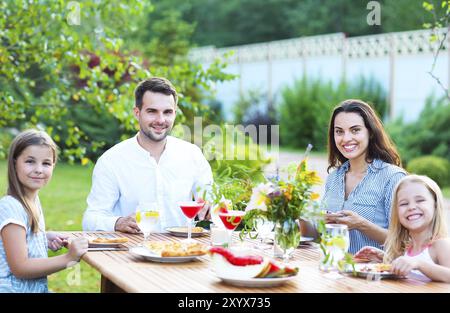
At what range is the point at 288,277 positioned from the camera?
2.82 meters

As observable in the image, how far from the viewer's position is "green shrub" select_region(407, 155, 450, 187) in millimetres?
13703

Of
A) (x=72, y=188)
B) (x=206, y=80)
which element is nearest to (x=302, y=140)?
(x=72, y=188)

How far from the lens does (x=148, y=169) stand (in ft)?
15.2

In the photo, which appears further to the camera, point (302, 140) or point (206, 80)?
point (302, 140)

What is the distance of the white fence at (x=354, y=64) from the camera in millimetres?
16625

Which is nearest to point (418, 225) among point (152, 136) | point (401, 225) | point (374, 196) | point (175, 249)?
point (401, 225)

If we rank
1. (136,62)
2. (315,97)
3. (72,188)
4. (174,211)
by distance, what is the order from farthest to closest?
(315,97) → (72,188) → (136,62) → (174,211)

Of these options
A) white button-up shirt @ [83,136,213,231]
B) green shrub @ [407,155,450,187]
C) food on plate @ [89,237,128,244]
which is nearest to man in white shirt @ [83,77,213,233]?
white button-up shirt @ [83,136,213,231]

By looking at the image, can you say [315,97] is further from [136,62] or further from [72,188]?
[136,62]

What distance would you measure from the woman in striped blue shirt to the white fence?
958 cm

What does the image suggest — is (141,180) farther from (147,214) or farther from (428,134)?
(428,134)

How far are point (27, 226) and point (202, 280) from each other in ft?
3.20

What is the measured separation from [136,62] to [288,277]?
412cm

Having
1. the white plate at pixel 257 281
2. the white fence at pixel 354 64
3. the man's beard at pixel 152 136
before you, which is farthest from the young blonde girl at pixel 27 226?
the white fence at pixel 354 64
